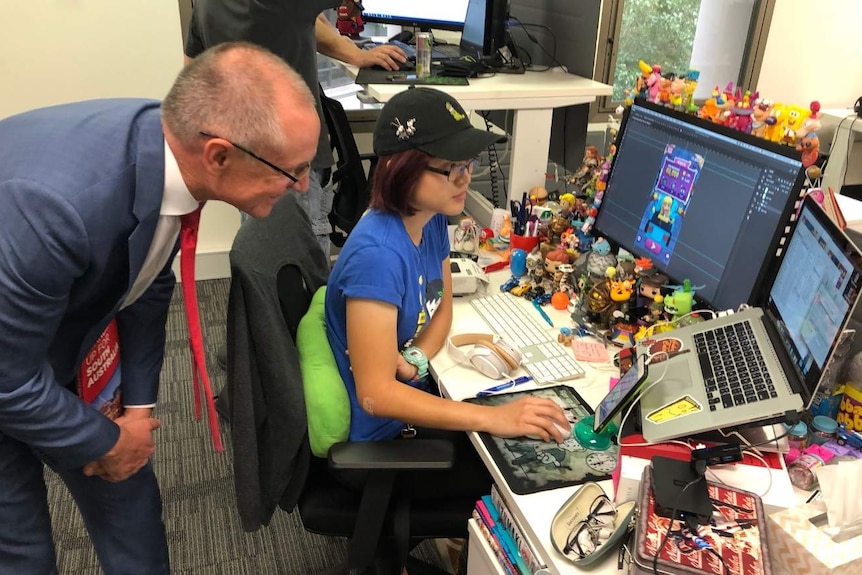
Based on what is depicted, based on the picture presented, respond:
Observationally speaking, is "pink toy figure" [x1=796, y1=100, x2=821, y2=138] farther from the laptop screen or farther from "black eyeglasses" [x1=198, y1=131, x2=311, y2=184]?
"black eyeglasses" [x1=198, y1=131, x2=311, y2=184]

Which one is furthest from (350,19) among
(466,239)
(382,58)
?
(466,239)

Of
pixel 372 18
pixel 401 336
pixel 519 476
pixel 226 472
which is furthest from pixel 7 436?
pixel 372 18

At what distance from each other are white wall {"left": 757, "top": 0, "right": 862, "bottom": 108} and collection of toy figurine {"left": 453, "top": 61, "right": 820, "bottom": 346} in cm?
255

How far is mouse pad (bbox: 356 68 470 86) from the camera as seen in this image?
2.14 meters

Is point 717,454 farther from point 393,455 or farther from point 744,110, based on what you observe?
point 744,110

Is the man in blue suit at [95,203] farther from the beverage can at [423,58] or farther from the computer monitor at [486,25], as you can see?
the computer monitor at [486,25]

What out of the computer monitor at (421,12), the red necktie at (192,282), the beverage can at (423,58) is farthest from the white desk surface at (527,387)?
the computer monitor at (421,12)

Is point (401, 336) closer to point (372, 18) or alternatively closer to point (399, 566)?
point (399, 566)

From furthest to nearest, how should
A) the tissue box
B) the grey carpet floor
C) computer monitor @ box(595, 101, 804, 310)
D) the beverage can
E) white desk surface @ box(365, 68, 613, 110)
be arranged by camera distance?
the beverage can → white desk surface @ box(365, 68, 613, 110) → the grey carpet floor → computer monitor @ box(595, 101, 804, 310) → the tissue box

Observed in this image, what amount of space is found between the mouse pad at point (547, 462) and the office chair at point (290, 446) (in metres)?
0.12

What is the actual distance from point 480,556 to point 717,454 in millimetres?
462

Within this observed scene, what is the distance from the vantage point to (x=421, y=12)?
8.56ft

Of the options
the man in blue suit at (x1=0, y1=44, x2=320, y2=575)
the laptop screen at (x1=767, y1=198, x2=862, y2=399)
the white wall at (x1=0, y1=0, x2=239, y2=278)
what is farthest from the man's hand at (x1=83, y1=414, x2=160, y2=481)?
the white wall at (x1=0, y1=0, x2=239, y2=278)

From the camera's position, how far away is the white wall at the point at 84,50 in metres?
2.72
